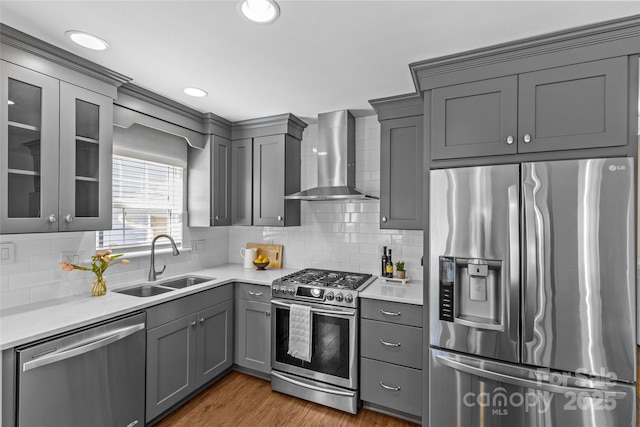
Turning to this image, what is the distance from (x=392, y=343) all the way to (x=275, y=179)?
73.7 inches

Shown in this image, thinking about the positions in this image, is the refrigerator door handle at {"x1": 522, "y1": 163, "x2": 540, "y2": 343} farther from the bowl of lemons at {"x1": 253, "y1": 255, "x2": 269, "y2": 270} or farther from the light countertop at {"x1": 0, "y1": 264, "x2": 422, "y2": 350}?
the bowl of lemons at {"x1": 253, "y1": 255, "x2": 269, "y2": 270}

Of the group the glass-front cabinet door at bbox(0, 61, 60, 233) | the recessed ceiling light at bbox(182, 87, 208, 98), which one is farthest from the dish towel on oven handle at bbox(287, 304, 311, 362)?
the recessed ceiling light at bbox(182, 87, 208, 98)

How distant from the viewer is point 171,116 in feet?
9.14

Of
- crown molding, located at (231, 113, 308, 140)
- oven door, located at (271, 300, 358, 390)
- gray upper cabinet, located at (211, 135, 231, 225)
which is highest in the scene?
crown molding, located at (231, 113, 308, 140)

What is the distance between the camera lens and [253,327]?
287cm

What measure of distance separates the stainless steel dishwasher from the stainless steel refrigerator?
1920 millimetres

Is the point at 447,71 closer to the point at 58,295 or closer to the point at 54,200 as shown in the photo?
the point at 54,200

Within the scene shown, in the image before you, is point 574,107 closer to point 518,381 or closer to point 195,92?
point 518,381

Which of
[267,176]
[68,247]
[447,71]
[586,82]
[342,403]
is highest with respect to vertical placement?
[447,71]

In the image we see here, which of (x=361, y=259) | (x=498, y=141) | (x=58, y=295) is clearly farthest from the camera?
(x=361, y=259)

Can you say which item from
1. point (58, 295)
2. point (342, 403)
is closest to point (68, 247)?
point (58, 295)

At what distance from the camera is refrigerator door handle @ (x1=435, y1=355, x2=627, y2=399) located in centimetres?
161

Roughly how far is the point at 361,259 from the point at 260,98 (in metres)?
1.77

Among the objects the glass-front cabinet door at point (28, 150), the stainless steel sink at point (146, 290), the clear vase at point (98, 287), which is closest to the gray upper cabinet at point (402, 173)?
the stainless steel sink at point (146, 290)
